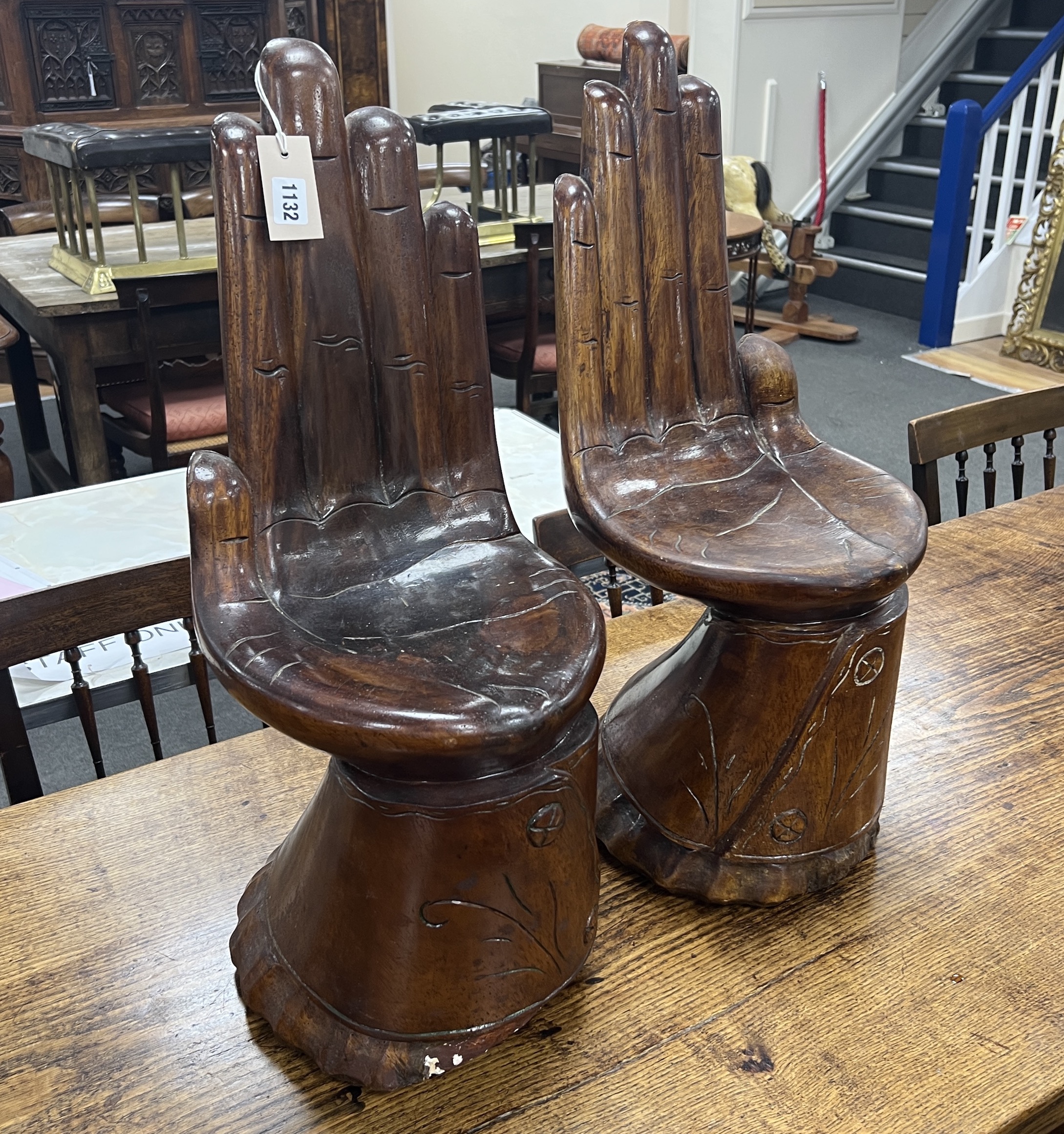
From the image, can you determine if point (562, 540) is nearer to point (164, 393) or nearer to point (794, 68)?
point (164, 393)

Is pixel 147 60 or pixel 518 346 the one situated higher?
pixel 147 60

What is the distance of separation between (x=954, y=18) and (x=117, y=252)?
13.5 ft

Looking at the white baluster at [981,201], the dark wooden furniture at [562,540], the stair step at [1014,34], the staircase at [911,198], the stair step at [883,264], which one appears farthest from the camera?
the stair step at [1014,34]

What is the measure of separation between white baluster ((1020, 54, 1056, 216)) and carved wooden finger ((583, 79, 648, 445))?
151 inches

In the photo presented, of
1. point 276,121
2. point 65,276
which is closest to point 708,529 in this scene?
point 276,121

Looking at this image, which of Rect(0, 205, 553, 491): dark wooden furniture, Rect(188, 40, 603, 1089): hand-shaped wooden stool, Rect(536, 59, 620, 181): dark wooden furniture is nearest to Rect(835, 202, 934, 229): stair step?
Rect(536, 59, 620, 181): dark wooden furniture

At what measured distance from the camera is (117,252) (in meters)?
2.73

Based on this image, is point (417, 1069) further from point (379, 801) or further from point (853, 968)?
point (853, 968)

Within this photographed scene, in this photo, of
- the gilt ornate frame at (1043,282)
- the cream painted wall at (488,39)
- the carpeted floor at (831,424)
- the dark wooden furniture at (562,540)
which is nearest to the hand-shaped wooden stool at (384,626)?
the dark wooden furniture at (562,540)

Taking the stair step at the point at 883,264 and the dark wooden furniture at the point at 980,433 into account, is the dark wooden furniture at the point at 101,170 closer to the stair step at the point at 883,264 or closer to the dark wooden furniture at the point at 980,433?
the dark wooden furniture at the point at 980,433

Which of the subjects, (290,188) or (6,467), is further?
(6,467)

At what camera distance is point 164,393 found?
267 centimetres

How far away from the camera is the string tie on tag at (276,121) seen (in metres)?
0.75

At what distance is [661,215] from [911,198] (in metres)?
4.59
